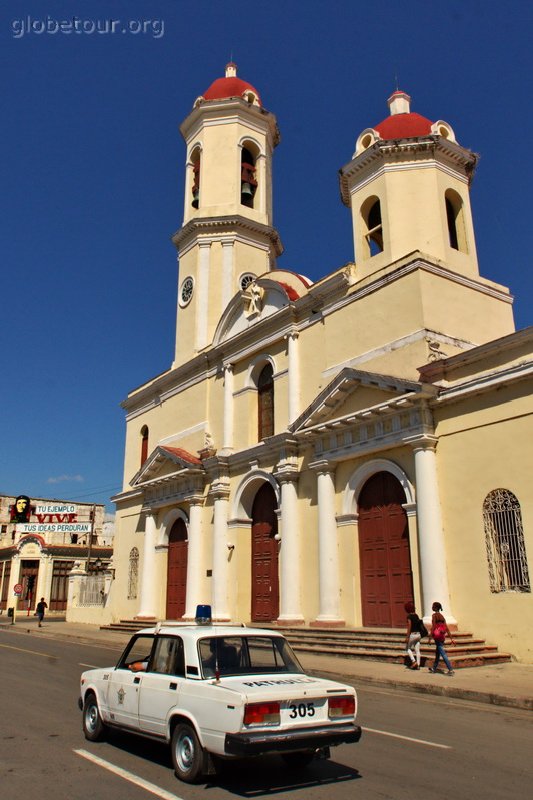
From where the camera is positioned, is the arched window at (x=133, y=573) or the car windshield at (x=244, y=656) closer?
the car windshield at (x=244, y=656)

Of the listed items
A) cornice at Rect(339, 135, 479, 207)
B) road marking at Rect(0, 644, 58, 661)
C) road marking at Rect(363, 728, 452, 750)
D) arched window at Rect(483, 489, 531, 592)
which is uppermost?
cornice at Rect(339, 135, 479, 207)

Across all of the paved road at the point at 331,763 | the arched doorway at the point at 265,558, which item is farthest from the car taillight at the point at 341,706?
the arched doorway at the point at 265,558

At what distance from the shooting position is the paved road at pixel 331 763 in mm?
5391

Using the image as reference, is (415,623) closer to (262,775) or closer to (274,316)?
(262,775)

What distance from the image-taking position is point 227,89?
29500 millimetres

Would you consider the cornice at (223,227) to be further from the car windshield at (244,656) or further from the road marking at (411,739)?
the car windshield at (244,656)

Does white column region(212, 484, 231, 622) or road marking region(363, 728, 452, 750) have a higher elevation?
white column region(212, 484, 231, 622)

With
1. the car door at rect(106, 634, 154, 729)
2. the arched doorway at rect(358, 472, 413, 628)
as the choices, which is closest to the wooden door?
the arched doorway at rect(358, 472, 413, 628)

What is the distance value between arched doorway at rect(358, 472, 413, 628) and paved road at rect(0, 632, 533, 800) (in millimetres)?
6527

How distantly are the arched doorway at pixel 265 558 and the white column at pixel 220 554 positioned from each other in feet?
3.08

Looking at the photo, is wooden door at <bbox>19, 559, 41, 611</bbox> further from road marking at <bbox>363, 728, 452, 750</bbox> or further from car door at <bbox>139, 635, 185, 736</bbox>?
car door at <bbox>139, 635, 185, 736</bbox>

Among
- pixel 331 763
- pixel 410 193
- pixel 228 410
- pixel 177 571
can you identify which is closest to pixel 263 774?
pixel 331 763

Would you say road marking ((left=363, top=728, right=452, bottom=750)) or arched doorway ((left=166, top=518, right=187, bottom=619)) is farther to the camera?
arched doorway ((left=166, top=518, right=187, bottom=619))

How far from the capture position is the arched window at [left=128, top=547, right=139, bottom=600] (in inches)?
1082
